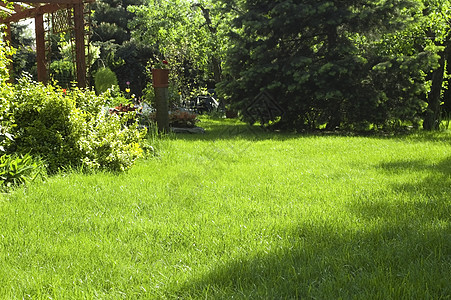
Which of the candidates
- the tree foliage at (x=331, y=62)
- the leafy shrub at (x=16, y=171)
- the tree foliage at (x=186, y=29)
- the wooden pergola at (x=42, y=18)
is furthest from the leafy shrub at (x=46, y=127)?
the tree foliage at (x=186, y=29)

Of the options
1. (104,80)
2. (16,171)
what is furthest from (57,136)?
(104,80)

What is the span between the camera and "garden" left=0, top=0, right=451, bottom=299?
8.52 ft

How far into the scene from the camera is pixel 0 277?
2.59m

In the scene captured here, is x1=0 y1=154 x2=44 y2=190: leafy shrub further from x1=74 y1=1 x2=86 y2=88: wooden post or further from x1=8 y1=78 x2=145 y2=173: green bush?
x1=74 y1=1 x2=86 y2=88: wooden post

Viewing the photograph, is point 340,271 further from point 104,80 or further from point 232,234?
point 104,80

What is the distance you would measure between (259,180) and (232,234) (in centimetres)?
188

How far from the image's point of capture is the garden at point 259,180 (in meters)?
2.60

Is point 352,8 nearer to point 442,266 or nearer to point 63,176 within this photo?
point 63,176

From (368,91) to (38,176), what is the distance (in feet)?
26.1

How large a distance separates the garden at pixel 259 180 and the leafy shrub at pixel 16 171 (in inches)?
0.8

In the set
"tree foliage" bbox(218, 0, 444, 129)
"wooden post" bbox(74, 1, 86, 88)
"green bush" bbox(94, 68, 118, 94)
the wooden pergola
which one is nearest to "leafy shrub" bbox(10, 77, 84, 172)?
the wooden pergola

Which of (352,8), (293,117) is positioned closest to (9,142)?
(293,117)

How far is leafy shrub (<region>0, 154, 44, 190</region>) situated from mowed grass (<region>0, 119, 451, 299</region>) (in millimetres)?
236

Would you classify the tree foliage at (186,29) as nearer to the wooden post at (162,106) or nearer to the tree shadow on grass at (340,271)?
the wooden post at (162,106)
